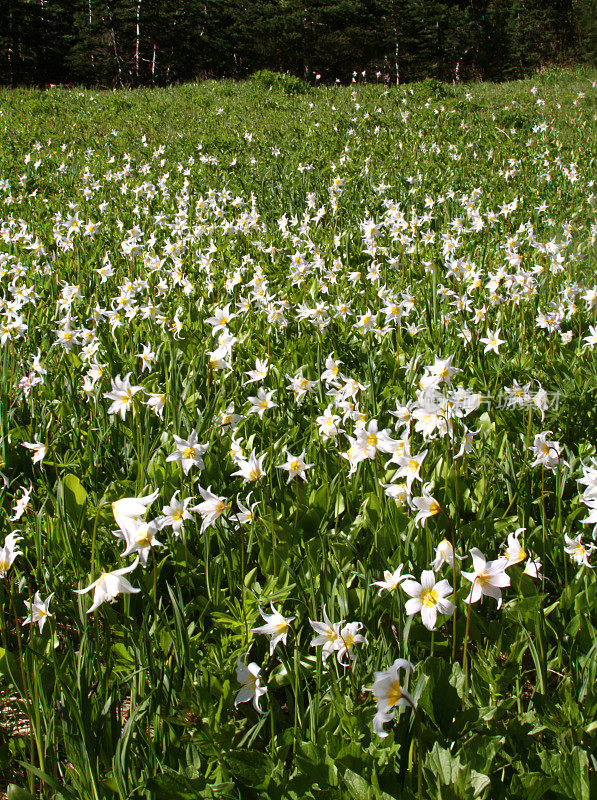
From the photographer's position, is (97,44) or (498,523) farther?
(97,44)

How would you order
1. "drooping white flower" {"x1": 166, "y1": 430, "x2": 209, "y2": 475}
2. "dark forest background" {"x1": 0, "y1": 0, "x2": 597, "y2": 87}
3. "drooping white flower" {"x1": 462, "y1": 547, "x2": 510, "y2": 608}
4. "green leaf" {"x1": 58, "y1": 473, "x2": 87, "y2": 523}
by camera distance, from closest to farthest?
1. "drooping white flower" {"x1": 462, "y1": 547, "x2": 510, "y2": 608}
2. "drooping white flower" {"x1": 166, "y1": 430, "x2": 209, "y2": 475}
3. "green leaf" {"x1": 58, "y1": 473, "x2": 87, "y2": 523}
4. "dark forest background" {"x1": 0, "y1": 0, "x2": 597, "y2": 87}

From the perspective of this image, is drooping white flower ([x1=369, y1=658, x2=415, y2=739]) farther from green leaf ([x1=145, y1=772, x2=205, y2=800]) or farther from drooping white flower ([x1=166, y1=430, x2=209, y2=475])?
drooping white flower ([x1=166, y1=430, x2=209, y2=475])

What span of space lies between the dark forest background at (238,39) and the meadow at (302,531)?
4055 centimetres

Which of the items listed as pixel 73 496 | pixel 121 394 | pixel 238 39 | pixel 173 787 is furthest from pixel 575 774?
pixel 238 39

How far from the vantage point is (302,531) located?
1.89m

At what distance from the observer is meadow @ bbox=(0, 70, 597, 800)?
119cm

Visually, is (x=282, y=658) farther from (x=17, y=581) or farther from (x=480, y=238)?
(x=480, y=238)

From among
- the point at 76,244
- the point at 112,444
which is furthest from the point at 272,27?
the point at 112,444

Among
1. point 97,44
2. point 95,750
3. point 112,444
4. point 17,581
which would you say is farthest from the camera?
point 97,44

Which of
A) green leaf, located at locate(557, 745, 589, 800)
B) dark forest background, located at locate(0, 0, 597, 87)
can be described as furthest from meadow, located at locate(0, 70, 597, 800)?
dark forest background, located at locate(0, 0, 597, 87)

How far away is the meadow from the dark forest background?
4055 centimetres

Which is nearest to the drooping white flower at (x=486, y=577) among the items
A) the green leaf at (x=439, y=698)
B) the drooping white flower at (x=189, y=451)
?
the green leaf at (x=439, y=698)

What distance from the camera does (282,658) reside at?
1.43 meters

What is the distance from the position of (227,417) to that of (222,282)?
7.95ft
